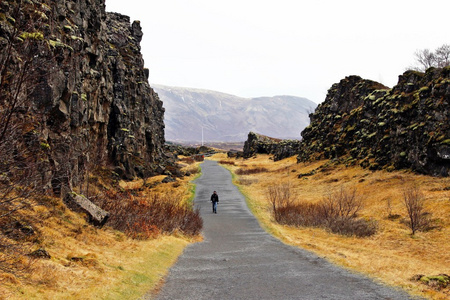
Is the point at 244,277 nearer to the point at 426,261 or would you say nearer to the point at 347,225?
the point at 426,261

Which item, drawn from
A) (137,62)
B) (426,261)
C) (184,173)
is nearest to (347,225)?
(426,261)

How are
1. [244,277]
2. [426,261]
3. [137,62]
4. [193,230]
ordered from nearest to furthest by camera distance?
[244,277], [426,261], [193,230], [137,62]

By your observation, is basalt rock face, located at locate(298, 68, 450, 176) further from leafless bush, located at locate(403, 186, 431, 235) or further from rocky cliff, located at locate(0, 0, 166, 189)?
rocky cliff, located at locate(0, 0, 166, 189)

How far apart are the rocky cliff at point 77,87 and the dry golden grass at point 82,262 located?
63.7 inches

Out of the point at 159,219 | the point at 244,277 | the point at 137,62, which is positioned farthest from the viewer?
the point at 137,62

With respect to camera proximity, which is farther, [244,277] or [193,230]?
[193,230]

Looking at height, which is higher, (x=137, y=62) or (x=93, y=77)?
(x=137, y=62)

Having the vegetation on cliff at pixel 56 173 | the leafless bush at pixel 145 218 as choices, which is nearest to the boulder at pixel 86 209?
the vegetation on cliff at pixel 56 173

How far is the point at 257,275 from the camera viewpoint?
40.2ft

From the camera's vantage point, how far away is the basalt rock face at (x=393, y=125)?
34094 millimetres

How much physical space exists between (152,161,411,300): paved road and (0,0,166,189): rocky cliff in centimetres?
529

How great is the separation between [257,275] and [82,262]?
19.0 feet

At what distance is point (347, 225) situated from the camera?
22516 mm

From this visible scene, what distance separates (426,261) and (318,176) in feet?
117
